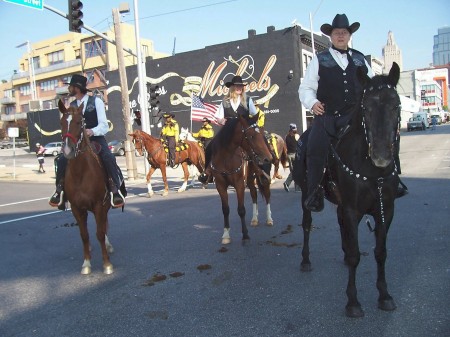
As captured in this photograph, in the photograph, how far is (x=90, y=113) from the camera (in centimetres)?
621

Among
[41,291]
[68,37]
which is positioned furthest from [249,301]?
[68,37]

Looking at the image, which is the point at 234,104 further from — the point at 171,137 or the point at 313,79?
the point at 171,137

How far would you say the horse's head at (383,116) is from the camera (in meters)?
3.40

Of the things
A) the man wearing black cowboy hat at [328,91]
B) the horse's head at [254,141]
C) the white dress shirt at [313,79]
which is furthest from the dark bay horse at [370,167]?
the horse's head at [254,141]

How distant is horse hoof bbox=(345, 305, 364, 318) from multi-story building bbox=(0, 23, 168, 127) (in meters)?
52.9

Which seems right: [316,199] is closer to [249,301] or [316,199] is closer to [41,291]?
[249,301]

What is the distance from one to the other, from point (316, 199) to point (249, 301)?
139 centimetres

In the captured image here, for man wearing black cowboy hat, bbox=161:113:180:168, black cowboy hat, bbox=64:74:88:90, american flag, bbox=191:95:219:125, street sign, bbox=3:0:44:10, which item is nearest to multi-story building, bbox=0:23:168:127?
american flag, bbox=191:95:219:125

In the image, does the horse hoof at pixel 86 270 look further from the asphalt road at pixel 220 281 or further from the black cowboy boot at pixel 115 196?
the black cowboy boot at pixel 115 196

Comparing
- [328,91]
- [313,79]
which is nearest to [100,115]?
[313,79]

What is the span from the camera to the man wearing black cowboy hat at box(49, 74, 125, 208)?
19.7 ft

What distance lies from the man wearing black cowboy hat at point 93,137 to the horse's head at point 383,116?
12.7ft

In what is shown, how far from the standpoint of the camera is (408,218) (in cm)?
756

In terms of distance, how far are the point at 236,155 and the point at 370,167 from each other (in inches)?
136
